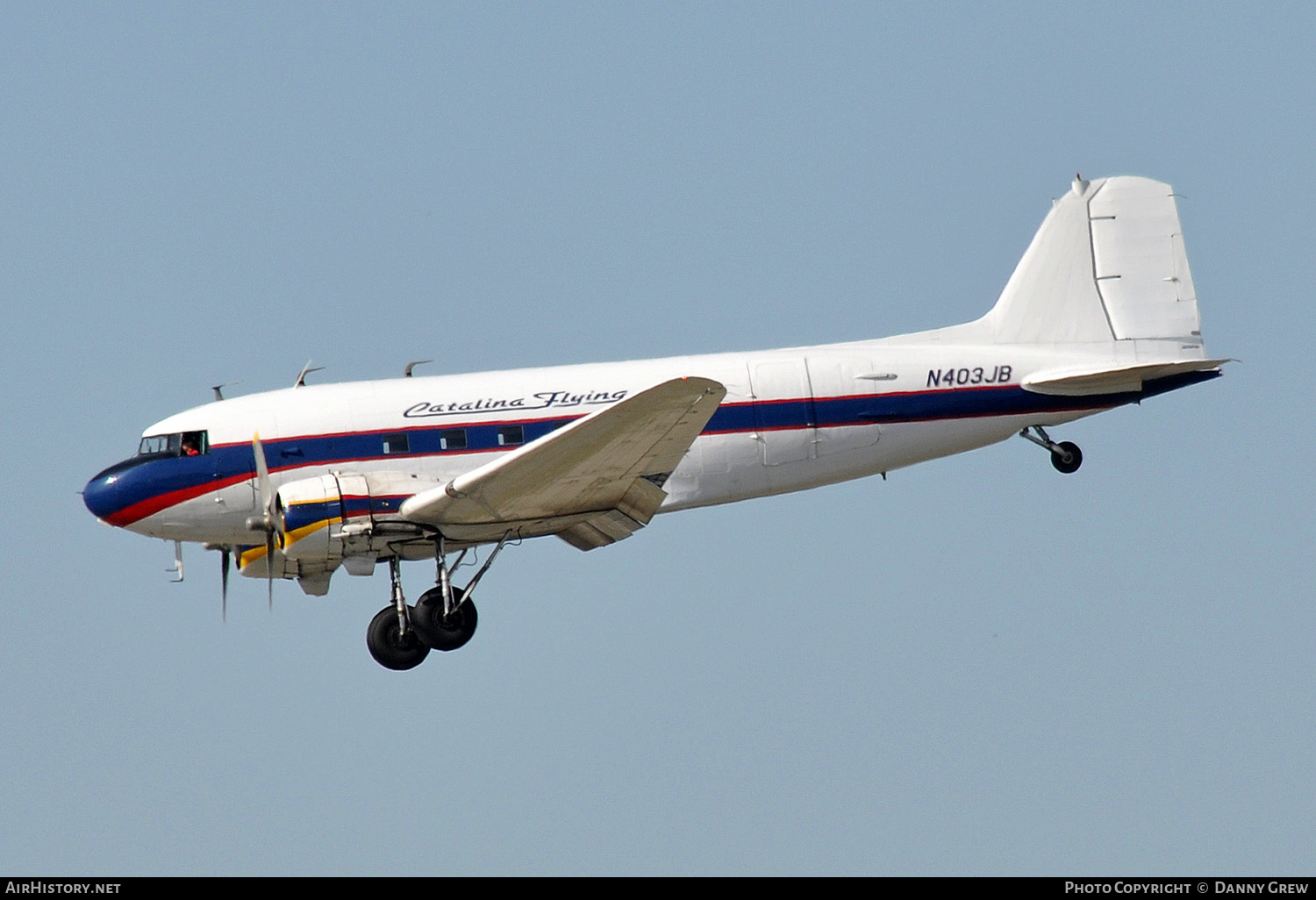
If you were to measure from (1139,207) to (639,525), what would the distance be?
984cm

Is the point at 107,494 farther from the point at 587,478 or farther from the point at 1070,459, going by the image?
the point at 1070,459

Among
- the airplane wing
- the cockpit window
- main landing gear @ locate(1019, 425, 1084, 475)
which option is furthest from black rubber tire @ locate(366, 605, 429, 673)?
main landing gear @ locate(1019, 425, 1084, 475)

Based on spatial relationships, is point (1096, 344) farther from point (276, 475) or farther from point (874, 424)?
point (276, 475)

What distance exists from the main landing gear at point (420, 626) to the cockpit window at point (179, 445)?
10.5 ft

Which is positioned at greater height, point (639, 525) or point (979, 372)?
point (979, 372)

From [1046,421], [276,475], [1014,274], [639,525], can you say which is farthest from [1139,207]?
[276,475]

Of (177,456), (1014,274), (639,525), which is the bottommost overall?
(639,525)

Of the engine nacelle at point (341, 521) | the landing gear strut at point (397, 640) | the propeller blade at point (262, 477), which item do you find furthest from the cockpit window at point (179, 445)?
the landing gear strut at point (397, 640)

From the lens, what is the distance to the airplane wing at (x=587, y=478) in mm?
23000

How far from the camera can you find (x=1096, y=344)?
93.5 feet
